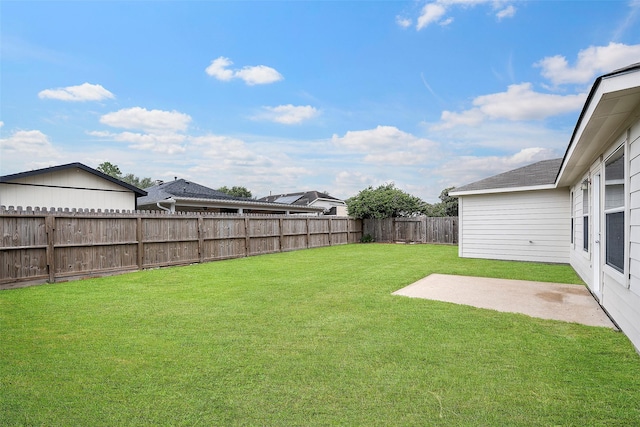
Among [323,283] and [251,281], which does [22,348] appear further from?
[323,283]

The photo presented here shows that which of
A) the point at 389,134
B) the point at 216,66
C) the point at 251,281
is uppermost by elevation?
the point at 216,66

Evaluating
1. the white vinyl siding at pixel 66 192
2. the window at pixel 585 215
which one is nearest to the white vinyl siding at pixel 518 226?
the window at pixel 585 215

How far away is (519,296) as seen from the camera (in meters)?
5.78

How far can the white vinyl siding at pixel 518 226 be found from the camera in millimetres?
10135

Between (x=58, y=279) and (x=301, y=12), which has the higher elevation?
Answer: (x=301, y=12)

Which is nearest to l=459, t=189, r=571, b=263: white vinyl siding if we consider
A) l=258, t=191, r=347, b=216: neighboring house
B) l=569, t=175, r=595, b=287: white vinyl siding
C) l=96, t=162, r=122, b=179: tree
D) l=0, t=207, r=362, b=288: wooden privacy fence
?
l=569, t=175, r=595, b=287: white vinyl siding

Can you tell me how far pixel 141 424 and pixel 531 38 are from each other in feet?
42.2

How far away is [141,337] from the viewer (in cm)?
379

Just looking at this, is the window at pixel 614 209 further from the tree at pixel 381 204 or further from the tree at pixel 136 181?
the tree at pixel 136 181

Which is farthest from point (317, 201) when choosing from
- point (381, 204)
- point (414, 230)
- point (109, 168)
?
point (109, 168)

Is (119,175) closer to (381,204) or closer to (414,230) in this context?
(381,204)

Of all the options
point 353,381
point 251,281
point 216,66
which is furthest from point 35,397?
point 216,66

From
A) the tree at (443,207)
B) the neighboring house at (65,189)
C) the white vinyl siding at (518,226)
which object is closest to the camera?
the white vinyl siding at (518,226)

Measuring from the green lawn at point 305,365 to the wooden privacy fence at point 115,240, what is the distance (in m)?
2.20
